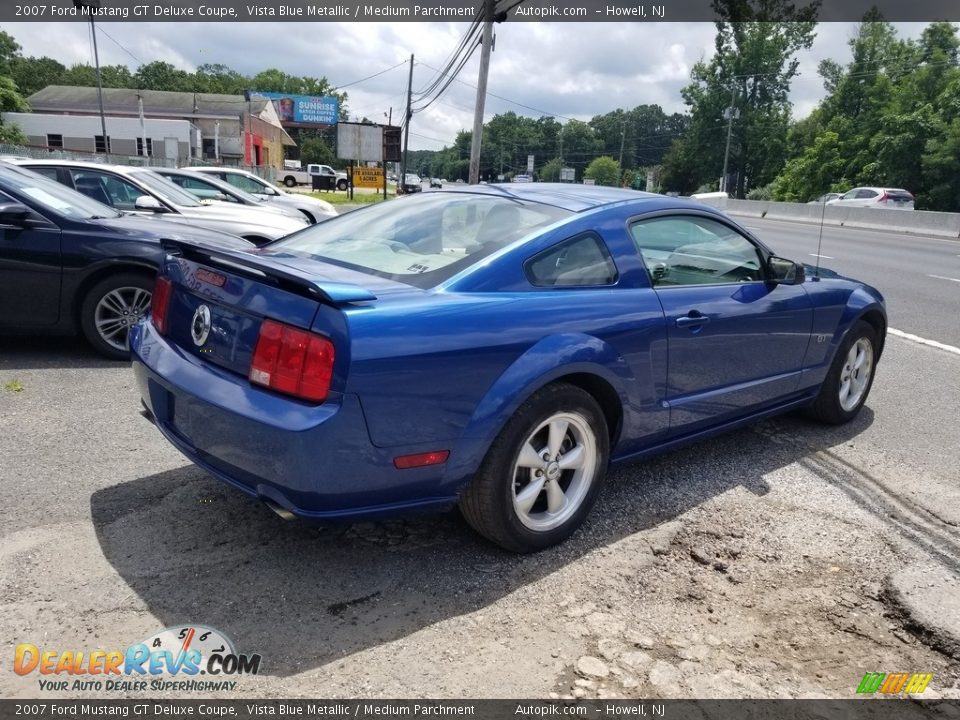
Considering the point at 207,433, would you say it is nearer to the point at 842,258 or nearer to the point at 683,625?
the point at 683,625

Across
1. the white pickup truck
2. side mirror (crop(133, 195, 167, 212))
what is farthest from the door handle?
the white pickup truck

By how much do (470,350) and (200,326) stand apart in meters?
1.14

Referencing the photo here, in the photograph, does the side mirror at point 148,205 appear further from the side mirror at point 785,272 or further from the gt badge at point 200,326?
the side mirror at point 785,272

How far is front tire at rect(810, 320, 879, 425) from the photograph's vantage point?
16.0 ft

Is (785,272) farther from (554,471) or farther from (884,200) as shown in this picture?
(884,200)

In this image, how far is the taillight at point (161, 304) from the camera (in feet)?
11.0

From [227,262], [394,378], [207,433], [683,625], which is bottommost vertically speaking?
[683,625]

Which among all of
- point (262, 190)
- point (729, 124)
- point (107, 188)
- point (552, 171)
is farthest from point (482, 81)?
point (552, 171)

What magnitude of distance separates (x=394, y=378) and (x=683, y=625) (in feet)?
4.59

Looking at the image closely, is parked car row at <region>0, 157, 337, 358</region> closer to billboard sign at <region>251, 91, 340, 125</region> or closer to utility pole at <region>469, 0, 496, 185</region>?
utility pole at <region>469, 0, 496, 185</region>

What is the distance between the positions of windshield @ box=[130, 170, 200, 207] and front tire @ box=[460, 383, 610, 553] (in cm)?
677

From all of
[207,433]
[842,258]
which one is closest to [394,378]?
[207,433]

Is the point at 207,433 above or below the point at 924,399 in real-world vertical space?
above

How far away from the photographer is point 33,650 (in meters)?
2.44
